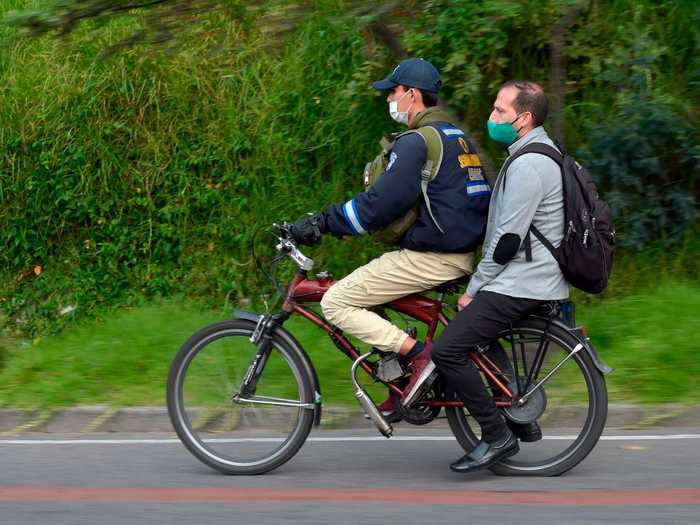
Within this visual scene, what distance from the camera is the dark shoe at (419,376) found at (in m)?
5.71

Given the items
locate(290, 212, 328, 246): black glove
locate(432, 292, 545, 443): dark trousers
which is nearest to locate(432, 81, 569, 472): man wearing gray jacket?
locate(432, 292, 545, 443): dark trousers

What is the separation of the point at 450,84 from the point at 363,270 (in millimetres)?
4136

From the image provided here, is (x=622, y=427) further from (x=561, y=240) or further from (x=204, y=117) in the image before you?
(x=204, y=117)

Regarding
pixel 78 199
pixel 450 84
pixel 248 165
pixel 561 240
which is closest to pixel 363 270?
pixel 561 240

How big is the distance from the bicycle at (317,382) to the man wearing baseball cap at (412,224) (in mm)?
125

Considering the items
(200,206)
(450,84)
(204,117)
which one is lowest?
(200,206)

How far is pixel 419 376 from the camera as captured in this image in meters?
5.73

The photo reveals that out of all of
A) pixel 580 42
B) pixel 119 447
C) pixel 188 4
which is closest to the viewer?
pixel 119 447

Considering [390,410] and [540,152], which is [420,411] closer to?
[390,410]

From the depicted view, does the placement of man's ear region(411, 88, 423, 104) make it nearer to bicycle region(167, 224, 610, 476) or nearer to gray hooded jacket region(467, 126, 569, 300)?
gray hooded jacket region(467, 126, 569, 300)

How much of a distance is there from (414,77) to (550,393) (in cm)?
175

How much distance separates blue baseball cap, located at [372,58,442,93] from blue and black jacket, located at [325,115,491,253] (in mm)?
212

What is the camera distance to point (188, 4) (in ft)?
23.4

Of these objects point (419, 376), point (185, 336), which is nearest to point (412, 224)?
point (419, 376)
